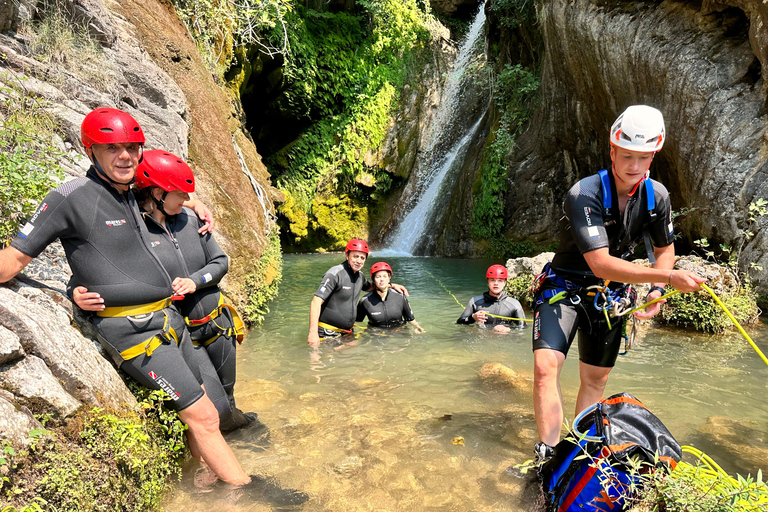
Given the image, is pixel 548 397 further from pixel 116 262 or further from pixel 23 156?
pixel 23 156

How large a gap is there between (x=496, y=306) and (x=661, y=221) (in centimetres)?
474

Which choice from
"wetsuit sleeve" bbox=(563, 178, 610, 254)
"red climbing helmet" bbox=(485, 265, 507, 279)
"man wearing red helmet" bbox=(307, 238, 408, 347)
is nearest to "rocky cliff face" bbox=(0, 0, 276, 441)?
"man wearing red helmet" bbox=(307, 238, 408, 347)

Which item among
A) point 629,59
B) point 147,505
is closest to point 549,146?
point 629,59

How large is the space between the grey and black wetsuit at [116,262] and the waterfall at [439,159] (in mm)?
16851

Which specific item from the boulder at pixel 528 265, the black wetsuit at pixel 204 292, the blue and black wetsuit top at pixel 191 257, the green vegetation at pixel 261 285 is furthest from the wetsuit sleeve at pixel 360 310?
the blue and black wetsuit top at pixel 191 257

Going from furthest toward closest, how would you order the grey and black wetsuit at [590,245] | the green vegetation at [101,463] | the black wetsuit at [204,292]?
1. the black wetsuit at [204,292]
2. the grey and black wetsuit at [590,245]
3. the green vegetation at [101,463]

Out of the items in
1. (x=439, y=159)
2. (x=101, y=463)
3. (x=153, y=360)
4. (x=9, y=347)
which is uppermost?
(x=439, y=159)

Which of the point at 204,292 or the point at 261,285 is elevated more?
the point at 204,292

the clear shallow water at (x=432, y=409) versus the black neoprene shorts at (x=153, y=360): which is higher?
the black neoprene shorts at (x=153, y=360)

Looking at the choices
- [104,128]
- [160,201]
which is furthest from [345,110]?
[104,128]

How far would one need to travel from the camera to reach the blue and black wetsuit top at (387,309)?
7727 millimetres

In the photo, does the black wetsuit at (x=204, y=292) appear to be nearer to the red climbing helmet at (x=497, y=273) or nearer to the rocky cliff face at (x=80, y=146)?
the rocky cliff face at (x=80, y=146)

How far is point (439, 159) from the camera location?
2147cm

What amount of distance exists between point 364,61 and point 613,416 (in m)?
20.2
